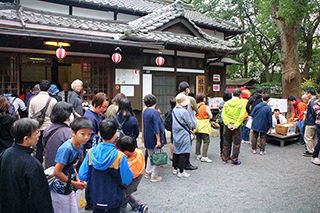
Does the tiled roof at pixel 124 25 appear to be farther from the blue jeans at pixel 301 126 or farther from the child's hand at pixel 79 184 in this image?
the child's hand at pixel 79 184

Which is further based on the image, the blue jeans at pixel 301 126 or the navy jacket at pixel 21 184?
the blue jeans at pixel 301 126

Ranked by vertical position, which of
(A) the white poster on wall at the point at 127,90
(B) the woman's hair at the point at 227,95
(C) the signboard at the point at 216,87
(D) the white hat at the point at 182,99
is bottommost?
(D) the white hat at the point at 182,99

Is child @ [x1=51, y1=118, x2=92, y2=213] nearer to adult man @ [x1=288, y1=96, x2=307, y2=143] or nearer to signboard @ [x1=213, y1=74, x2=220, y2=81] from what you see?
adult man @ [x1=288, y1=96, x2=307, y2=143]

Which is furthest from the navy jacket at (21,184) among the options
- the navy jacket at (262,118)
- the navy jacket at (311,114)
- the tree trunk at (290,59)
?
the tree trunk at (290,59)

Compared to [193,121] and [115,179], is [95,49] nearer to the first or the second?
[193,121]

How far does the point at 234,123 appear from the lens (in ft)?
19.9

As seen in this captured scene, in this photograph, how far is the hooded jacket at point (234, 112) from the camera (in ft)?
19.8

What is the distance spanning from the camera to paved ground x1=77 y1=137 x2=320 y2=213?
4.01 meters

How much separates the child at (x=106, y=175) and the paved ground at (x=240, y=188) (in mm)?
1500

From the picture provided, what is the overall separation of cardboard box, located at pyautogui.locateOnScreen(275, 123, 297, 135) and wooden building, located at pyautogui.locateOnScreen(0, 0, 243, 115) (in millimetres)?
3801

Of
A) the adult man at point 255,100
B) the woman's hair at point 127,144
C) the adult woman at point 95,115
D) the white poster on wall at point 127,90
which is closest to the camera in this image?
the woman's hair at point 127,144

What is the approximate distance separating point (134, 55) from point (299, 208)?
7026 mm

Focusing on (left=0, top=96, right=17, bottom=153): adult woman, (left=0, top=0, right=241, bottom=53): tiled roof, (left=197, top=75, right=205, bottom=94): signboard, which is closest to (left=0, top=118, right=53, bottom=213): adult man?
(left=0, top=96, right=17, bottom=153): adult woman

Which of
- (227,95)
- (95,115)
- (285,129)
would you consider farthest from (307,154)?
(95,115)
